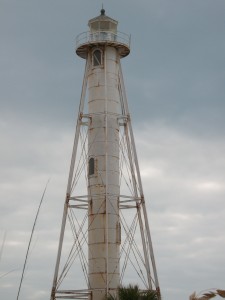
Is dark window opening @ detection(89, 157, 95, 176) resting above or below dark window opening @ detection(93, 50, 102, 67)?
below

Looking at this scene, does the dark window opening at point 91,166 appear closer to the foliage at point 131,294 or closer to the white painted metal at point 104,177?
the white painted metal at point 104,177

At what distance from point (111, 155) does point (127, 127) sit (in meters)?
3.36

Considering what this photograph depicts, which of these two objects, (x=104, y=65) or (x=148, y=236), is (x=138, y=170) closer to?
(x=148, y=236)

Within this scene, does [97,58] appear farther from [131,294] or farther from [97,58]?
[131,294]

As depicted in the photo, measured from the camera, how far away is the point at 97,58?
50.6 m

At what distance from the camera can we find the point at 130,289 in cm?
2792

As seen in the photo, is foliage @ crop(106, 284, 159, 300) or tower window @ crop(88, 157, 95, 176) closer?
foliage @ crop(106, 284, 159, 300)

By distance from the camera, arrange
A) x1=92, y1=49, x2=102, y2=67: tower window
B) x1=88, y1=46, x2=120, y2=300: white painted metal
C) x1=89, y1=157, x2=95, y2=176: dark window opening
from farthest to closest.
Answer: x1=92, y1=49, x2=102, y2=67: tower window, x1=89, y1=157, x2=95, y2=176: dark window opening, x1=88, y1=46, x2=120, y2=300: white painted metal

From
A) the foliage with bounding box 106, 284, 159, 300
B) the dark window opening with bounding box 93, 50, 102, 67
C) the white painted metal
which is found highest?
the dark window opening with bounding box 93, 50, 102, 67

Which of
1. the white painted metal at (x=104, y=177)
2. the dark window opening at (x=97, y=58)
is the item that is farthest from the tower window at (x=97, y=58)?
the white painted metal at (x=104, y=177)

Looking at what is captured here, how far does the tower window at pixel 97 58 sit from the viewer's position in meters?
50.5

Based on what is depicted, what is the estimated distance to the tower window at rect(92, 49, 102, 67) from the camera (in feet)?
166

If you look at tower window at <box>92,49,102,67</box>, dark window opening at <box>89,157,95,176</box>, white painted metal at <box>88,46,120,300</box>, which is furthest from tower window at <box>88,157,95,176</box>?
tower window at <box>92,49,102,67</box>

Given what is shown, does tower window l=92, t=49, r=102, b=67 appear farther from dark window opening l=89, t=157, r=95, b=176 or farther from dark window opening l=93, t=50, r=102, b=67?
dark window opening l=89, t=157, r=95, b=176
